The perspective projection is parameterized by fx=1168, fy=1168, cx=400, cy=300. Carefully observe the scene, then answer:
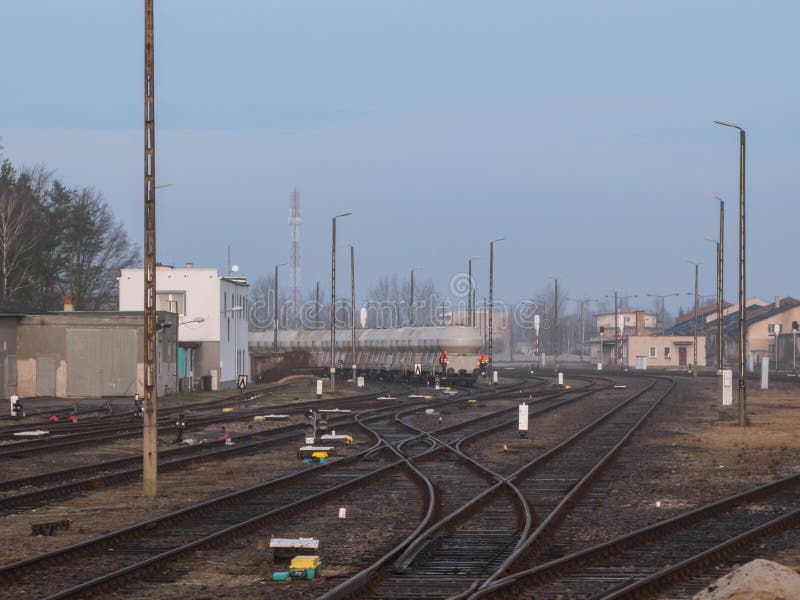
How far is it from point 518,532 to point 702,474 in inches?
319

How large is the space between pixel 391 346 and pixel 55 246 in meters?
25.0

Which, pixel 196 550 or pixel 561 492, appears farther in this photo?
pixel 561 492

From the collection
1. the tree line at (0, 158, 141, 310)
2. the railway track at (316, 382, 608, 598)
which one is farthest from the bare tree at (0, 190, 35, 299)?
the railway track at (316, 382, 608, 598)

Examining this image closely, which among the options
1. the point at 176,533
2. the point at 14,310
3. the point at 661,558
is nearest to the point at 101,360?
the point at 14,310

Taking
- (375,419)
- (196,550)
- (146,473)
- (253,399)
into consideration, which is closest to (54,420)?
(375,419)

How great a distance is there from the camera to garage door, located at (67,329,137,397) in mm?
50625

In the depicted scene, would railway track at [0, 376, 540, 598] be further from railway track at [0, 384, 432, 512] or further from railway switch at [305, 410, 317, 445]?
railway switch at [305, 410, 317, 445]

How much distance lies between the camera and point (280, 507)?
1641 centimetres

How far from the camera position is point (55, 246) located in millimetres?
80938

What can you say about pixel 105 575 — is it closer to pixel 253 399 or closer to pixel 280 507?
pixel 280 507

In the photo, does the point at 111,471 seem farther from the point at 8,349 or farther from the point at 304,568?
the point at 8,349

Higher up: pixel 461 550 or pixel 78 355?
pixel 78 355

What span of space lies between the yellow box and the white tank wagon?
54.8 meters

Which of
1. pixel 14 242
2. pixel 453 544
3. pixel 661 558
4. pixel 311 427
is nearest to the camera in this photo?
pixel 661 558
